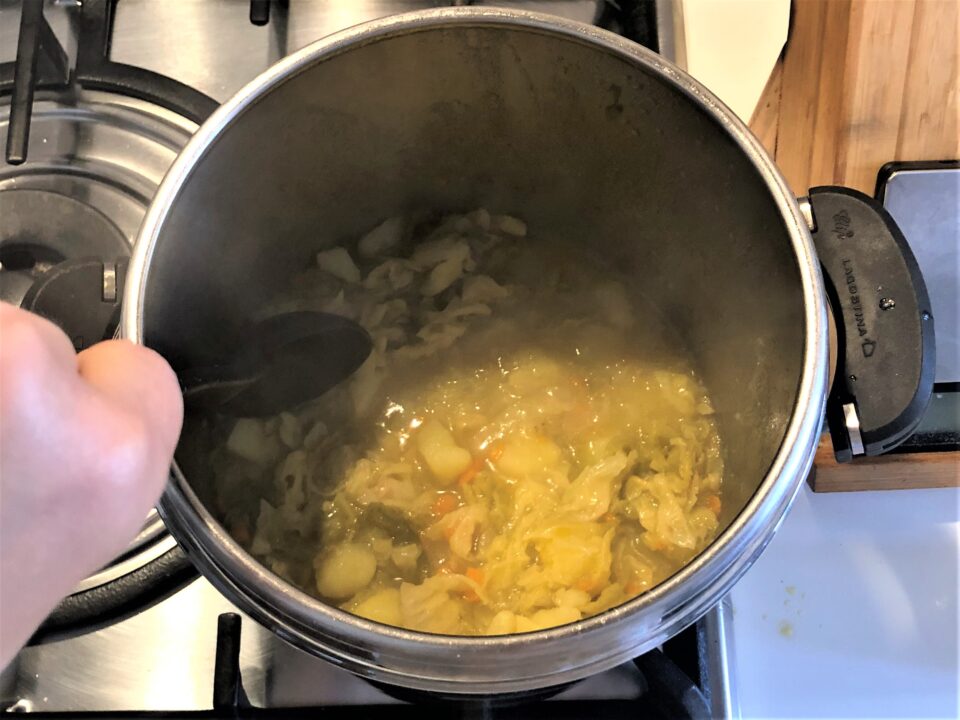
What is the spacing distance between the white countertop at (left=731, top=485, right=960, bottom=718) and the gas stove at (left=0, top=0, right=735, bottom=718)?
2.1 inches

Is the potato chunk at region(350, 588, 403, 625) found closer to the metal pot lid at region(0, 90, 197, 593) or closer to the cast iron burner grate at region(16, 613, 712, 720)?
the cast iron burner grate at region(16, 613, 712, 720)

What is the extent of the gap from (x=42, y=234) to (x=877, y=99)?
74 centimetres

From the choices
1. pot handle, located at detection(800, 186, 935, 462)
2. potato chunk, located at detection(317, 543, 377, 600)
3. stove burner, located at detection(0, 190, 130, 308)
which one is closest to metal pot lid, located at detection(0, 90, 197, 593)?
stove burner, located at detection(0, 190, 130, 308)

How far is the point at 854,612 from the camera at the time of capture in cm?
65

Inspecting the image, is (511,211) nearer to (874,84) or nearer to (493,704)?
(874,84)

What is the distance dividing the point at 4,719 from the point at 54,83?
1.77 ft

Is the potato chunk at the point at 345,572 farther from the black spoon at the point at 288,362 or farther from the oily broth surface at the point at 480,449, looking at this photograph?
the black spoon at the point at 288,362

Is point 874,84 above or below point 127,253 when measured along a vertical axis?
above

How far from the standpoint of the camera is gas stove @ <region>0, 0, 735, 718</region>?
58cm

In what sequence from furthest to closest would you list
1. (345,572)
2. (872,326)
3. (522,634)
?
(345,572) → (872,326) → (522,634)

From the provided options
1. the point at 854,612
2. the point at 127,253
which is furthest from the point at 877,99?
the point at 127,253

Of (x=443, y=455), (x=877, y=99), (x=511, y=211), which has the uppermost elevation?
(x=877, y=99)

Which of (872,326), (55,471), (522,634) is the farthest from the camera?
(872,326)

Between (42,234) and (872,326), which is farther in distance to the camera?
(42,234)
